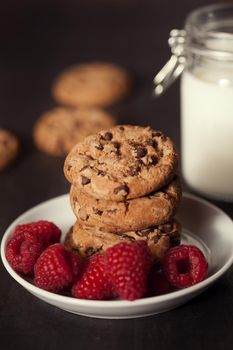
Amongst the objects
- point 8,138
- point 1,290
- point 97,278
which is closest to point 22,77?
point 8,138

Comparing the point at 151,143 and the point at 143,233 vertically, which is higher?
the point at 151,143

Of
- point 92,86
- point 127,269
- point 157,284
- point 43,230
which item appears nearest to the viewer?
point 127,269

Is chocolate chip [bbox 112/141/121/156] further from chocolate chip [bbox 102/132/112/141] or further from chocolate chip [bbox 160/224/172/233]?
chocolate chip [bbox 160/224/172/233]

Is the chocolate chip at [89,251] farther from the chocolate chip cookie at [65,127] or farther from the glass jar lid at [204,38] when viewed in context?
the chocolate chip cookie at [65,127]

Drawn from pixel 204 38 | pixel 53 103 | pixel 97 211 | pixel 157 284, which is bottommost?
pixel 53 103

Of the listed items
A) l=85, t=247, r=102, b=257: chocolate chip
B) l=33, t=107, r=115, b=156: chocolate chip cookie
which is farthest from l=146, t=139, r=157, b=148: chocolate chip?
l=33, t=107, r=115, b=156: chocolate chip cookie

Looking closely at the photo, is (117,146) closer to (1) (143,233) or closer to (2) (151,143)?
(2) (151,143)

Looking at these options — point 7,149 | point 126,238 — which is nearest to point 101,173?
point 126,238
